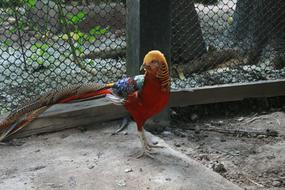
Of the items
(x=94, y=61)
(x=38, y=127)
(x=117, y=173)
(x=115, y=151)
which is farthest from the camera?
(x=94, y=61)

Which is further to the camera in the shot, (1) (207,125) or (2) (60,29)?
(2) (60,29)

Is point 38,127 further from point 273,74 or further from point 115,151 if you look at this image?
point 273,74

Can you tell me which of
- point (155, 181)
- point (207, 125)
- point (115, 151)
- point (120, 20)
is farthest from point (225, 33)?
point (155, 181)

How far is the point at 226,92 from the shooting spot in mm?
3008

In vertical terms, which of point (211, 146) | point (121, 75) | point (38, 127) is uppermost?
point (121, 75)

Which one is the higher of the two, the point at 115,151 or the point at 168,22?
the point at 168,22

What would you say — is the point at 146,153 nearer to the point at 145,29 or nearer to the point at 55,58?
the point at 145,29

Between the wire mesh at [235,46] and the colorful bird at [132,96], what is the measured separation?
3.22 feet

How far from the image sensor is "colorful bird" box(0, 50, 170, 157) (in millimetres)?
2045

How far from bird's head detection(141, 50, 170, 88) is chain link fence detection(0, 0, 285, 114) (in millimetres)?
1021

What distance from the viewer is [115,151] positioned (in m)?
2.31

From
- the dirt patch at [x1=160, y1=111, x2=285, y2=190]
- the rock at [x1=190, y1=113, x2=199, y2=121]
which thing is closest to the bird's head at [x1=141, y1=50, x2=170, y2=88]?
the dirt patch at [x1=160, y1=111, x2=285, y2=190]

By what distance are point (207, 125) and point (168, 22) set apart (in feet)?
2.37

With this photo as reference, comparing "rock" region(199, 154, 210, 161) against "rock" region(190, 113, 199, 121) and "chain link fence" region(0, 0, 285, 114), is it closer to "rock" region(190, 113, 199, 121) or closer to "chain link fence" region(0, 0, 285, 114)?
"rock" region(190, 113, 199, 121)
